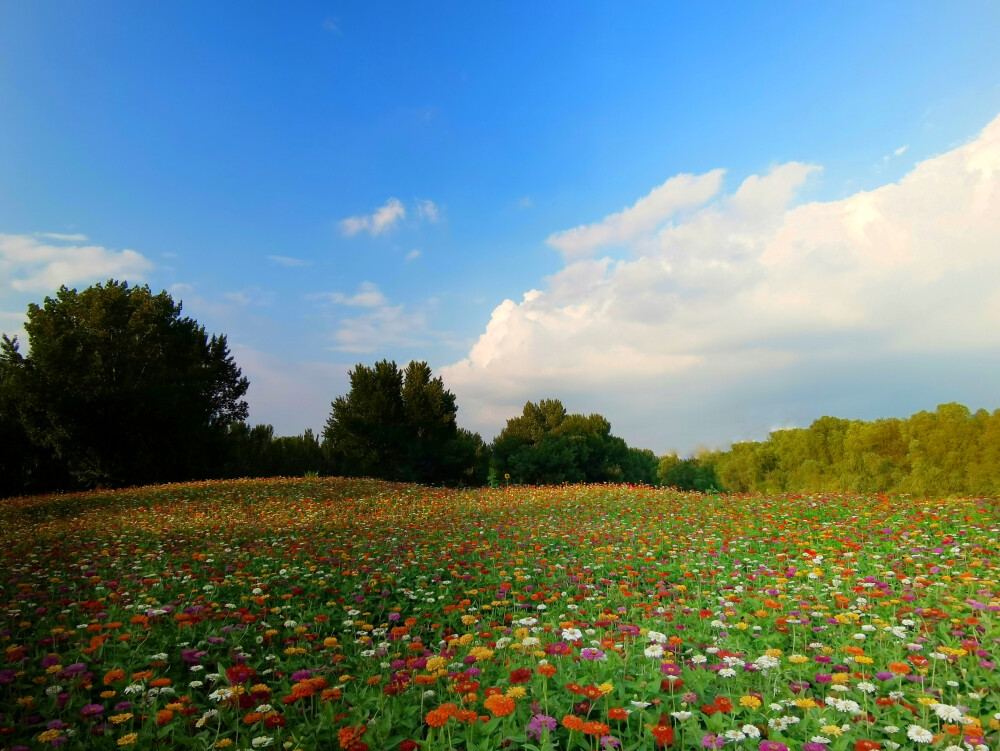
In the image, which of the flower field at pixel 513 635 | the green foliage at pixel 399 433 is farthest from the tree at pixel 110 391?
the flower field at pixel 513 635

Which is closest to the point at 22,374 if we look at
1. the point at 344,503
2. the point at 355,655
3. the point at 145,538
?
the point at 344,503

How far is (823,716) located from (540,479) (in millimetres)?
25152

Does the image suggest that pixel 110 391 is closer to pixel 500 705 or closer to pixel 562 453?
pixel 562 453

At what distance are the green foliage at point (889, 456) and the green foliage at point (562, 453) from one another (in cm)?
842

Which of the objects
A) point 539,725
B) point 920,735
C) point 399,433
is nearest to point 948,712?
point 920,735

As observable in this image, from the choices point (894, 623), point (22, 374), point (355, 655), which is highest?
point (22, 374)

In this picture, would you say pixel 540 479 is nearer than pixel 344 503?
No

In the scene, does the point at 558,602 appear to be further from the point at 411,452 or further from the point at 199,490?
the point at 411,452

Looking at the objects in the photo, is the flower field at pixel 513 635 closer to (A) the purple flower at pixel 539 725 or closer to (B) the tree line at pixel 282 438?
(A) the purple flower at pixel 539 725

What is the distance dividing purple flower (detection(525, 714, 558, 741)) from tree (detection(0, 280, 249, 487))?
24233 mm

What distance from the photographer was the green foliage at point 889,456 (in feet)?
50.4

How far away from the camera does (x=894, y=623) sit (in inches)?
189

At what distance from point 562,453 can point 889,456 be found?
46.0 feet

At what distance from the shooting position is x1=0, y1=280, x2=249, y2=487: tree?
2155 cm
